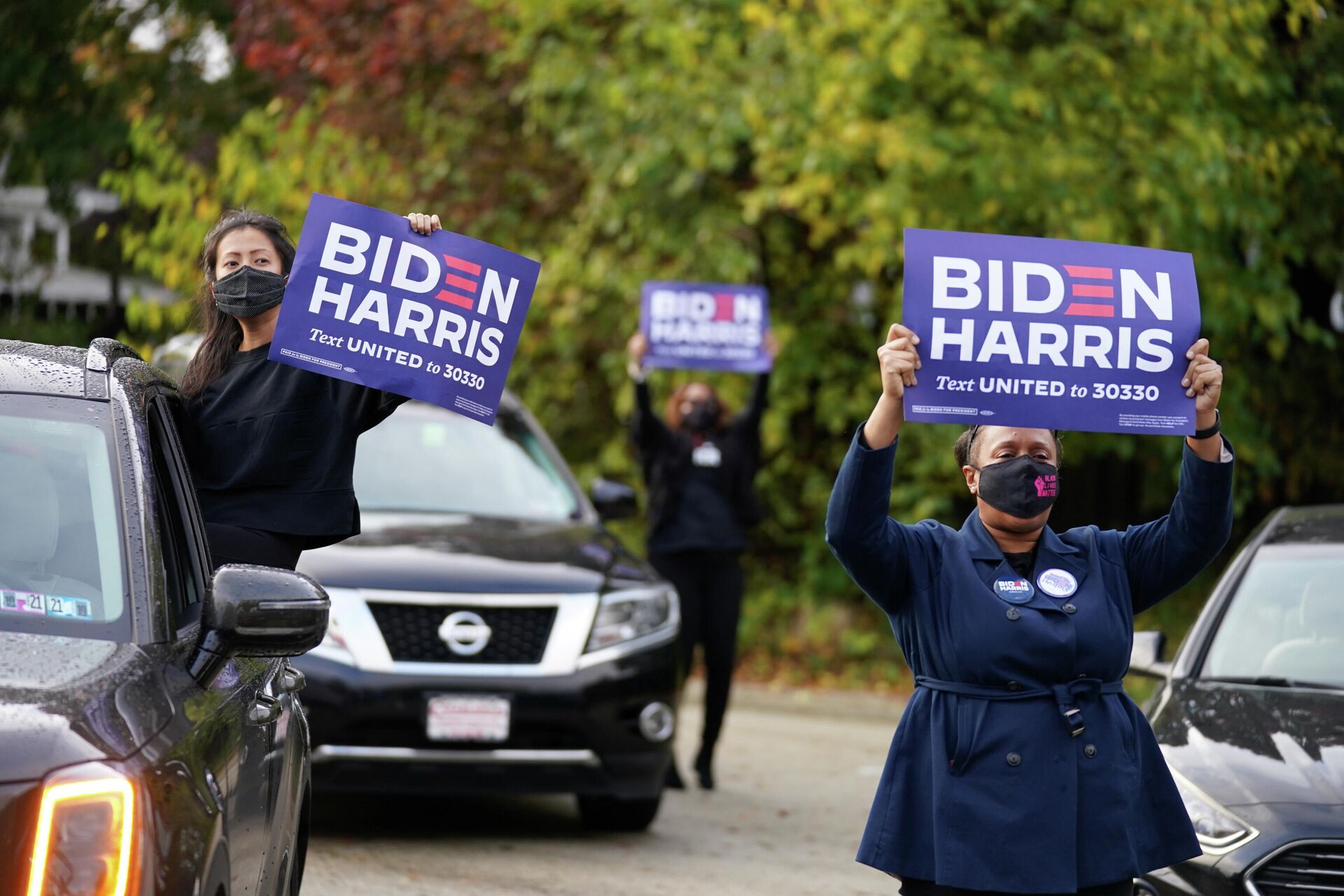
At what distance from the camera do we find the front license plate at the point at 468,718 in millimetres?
7609

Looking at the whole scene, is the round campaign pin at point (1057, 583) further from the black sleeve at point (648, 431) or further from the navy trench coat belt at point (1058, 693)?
the black sleeve at point (648, 431)

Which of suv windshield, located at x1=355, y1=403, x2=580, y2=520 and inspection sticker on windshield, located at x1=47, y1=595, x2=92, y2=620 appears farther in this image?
suv windshield, located at x1=355, y1=403, x2=580, y2=520

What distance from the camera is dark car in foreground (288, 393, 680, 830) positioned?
299 inches

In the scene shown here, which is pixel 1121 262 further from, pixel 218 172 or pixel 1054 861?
pixel 218 172

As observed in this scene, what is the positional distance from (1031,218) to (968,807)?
8826mm

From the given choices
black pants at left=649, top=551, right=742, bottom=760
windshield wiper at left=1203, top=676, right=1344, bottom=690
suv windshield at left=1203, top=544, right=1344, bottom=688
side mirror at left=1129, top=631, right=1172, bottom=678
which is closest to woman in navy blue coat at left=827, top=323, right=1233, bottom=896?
windshield wiper at left=1203, top=676, right=1344, bottom=690

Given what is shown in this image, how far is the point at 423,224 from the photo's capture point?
516 centimetres

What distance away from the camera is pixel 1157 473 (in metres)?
16.0

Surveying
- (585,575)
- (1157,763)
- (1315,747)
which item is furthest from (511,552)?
(1157,763)

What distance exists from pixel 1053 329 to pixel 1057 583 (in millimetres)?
684

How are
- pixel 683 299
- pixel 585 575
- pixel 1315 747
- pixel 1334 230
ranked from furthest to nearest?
pixel 1334 230 < pixel 683 299 < pixel 585 575 < pixel 1315 747

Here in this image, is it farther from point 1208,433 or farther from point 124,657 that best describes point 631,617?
point 124,657

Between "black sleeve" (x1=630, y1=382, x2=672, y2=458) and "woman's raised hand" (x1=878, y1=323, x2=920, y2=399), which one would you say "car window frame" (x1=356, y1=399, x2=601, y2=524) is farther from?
"woman's raised hand" (x1=878, y1=323, x2=920, y2=399)

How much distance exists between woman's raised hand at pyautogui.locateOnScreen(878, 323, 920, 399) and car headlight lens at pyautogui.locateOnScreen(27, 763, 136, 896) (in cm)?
184
